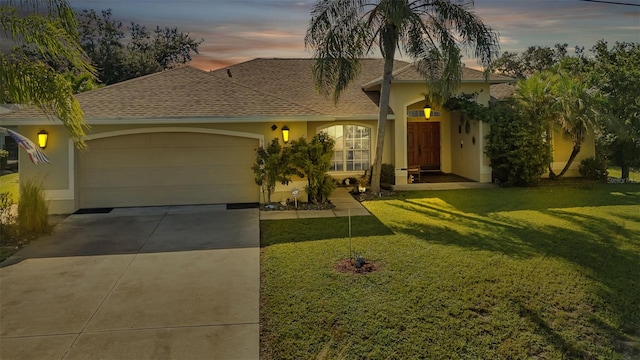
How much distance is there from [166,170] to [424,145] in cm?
1047

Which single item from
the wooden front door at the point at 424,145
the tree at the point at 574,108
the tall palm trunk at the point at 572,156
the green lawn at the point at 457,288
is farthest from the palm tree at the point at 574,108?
the green lawn at the point at 457,288

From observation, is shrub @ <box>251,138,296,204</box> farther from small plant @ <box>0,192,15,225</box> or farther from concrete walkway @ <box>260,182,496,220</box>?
small plant @ <box>0,192,15,225</box>

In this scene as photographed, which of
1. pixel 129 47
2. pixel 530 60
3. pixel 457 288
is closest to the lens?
pixel 457 288

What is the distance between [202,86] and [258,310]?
32.3ft

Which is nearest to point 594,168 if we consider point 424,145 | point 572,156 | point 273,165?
point 572,156

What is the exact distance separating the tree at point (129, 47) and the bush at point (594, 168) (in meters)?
27.9

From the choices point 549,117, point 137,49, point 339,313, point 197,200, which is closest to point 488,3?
point 549,117

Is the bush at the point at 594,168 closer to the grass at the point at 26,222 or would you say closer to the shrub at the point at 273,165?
the shrub at the point at 273,165

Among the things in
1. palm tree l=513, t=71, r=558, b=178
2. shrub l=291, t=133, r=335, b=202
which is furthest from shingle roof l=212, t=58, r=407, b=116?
palm tree l=513, t=71, r=558, b=178

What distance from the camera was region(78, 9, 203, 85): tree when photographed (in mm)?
31359

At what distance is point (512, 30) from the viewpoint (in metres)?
13.4

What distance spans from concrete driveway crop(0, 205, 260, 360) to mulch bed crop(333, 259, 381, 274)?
4.18ft

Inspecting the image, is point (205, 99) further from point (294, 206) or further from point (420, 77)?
point (420, 77)

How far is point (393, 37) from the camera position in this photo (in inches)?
488
